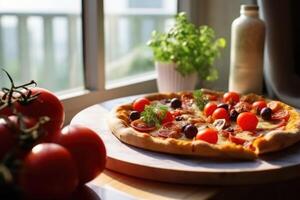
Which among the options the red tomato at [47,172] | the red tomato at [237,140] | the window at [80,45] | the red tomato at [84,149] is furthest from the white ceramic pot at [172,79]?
the red tomato at [47,172]

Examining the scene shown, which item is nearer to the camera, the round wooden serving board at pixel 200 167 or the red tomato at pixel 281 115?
the round wooden serving board at pixel 200 167

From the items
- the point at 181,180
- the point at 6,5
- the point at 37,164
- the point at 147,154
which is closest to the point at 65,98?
the point at 6,5

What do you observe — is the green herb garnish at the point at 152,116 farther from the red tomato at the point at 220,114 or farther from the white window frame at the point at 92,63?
the white window frame at the point at 92,63

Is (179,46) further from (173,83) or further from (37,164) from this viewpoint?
(37,164)

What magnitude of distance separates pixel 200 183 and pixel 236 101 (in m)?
0.48

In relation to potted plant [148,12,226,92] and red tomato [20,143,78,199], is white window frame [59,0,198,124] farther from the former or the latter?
red tomato [20,143,78,199]

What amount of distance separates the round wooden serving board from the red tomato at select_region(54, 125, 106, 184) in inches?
4.8

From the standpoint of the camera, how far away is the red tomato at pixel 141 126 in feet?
3.11

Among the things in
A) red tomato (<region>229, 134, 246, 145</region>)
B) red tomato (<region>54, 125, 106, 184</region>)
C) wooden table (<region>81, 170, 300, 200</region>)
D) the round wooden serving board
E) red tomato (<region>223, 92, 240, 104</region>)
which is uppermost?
red tomato (<region>54, 125, 106, 184</region>)

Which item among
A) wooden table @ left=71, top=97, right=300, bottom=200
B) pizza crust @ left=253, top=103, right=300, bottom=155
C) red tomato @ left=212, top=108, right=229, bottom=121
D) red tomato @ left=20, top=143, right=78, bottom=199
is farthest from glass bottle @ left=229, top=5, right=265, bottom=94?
red tomato @ left=20, top=143, right=78, bottom=199

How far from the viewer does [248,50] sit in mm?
1368

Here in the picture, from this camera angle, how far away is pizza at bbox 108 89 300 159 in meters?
0.83

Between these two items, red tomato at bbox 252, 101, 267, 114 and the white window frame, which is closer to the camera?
red tomato at bbox 252, 101, 267, 114

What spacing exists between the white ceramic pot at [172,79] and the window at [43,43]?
0.27m
